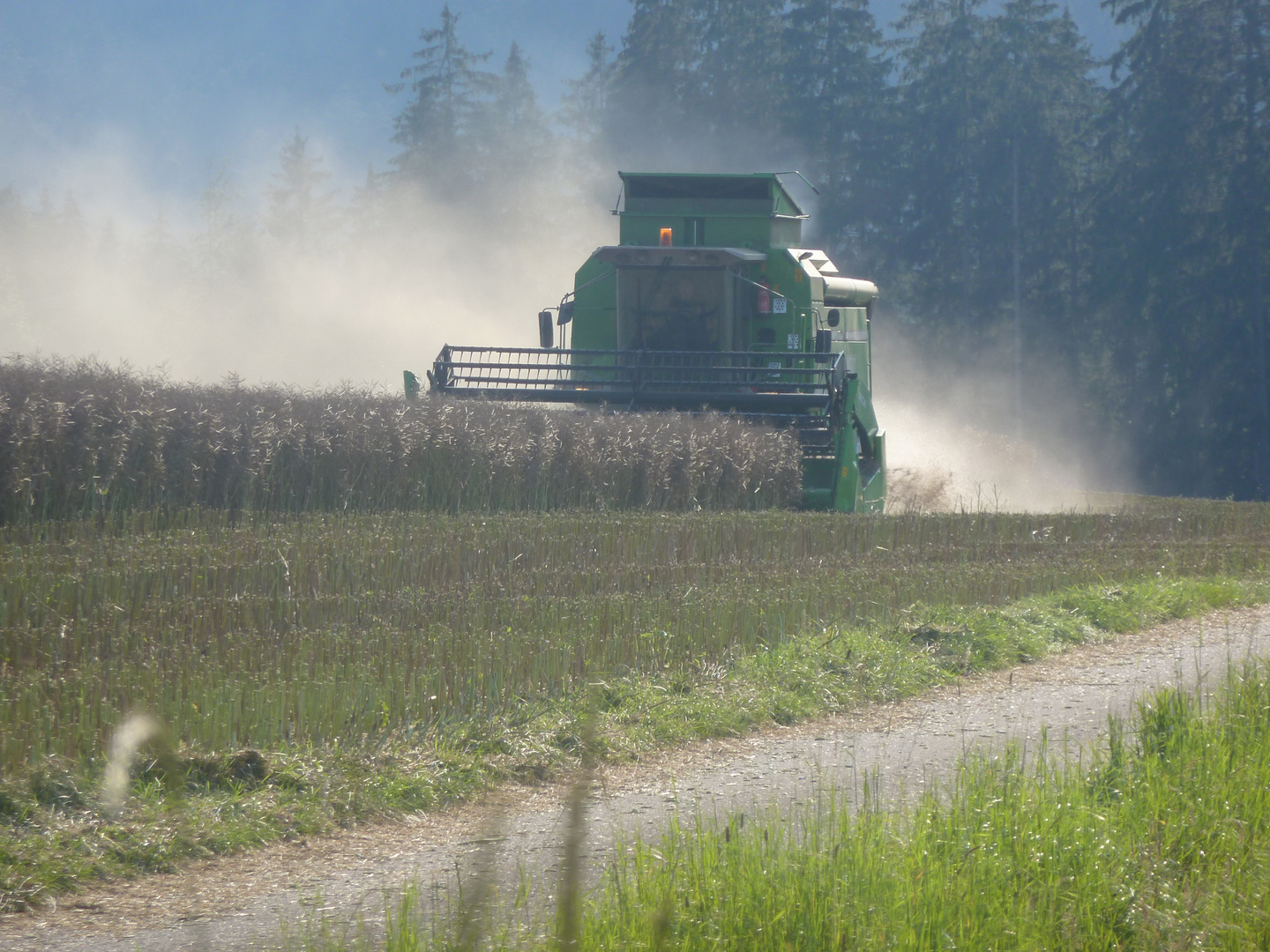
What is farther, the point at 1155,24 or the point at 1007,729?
the point at 1155,24

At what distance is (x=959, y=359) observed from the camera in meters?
45.0

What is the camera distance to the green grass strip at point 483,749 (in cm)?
439

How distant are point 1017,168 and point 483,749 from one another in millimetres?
42967

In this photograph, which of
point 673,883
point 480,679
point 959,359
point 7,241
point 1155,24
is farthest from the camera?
point 7,241

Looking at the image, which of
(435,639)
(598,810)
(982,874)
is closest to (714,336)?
(435,639)

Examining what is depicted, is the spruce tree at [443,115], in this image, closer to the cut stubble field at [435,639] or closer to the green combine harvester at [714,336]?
the green combine harvester at [714,336]

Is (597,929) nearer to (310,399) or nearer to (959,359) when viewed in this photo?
(310,399)

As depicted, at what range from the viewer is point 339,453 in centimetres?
1170

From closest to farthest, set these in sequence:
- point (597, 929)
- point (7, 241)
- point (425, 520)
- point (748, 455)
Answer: point (597, 929) → point (425, 520) → point (748, 455) → point (7, 241)

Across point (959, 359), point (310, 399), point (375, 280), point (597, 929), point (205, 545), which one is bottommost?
point (597, 929)

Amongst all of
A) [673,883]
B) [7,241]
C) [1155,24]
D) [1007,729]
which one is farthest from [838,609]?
[7,241]

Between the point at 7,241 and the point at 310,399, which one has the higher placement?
the point at 7,241

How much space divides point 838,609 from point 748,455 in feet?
16.7

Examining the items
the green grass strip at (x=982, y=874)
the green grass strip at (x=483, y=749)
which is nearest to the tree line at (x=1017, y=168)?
the green grass strip at (x=483, y=749)
